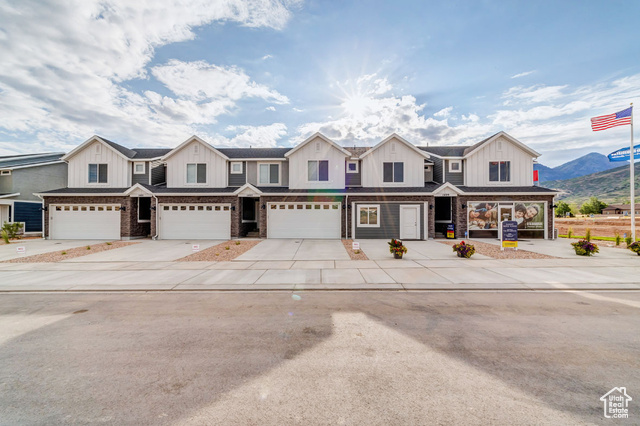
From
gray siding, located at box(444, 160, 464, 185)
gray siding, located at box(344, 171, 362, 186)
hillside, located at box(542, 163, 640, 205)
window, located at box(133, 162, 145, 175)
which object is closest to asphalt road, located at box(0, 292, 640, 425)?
gray siding, located at box(344, 171, 362, 186)

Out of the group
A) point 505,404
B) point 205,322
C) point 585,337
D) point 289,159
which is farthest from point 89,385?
point 289,159

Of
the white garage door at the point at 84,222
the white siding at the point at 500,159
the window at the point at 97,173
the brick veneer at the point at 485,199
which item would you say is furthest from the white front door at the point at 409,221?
the window at the point at 97,173

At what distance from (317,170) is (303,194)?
8.03 feet

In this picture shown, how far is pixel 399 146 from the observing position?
2000cm

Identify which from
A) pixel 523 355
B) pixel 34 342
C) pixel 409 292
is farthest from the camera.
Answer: pixel 409 292

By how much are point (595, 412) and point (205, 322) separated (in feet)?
18.9

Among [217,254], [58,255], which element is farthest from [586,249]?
[58,255]

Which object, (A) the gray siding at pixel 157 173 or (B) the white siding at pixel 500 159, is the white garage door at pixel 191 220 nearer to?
(A) the gray siding at pixel 157 173

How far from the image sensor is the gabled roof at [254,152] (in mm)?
21375

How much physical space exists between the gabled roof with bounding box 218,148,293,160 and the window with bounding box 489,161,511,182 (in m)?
16.5

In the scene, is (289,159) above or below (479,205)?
above

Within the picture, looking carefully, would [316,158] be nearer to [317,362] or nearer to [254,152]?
[254,152]

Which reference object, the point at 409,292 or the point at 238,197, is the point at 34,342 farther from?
the point at 238,197

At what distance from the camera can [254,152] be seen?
73.6 ft
